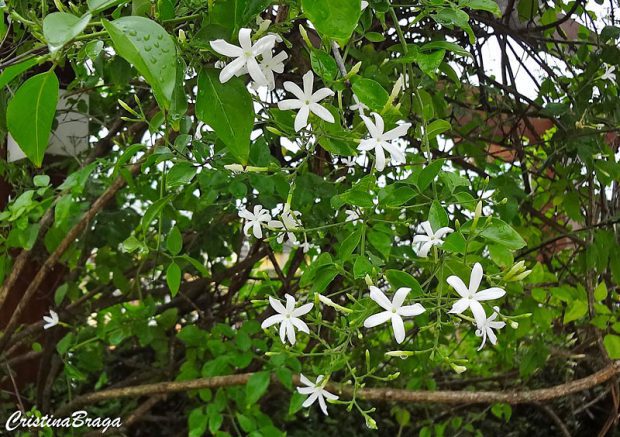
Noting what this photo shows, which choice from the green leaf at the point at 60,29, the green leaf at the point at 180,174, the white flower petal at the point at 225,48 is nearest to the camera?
the green leaf at the point at 60,29

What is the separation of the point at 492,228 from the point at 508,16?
646 millimetres

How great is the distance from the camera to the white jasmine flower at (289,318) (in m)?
0.54

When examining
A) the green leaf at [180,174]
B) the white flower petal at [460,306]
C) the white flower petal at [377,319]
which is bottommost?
the white flower petal at [377,319]

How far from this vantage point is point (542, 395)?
931mm

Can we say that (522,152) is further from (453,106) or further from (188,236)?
(188,236)

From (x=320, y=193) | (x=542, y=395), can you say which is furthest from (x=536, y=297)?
(x=320, y=193)

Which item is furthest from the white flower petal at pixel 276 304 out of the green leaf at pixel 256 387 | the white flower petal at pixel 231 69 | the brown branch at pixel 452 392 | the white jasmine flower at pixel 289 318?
the green leaf at pixel 256 387

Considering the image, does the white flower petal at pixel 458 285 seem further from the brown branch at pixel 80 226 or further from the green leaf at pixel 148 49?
the brown branch at pixel 80 226

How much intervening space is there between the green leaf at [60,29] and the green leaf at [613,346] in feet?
2.94

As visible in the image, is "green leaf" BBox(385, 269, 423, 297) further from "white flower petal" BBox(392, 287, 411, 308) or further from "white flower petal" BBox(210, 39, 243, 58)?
"white flower petal" BBox(210, 39, 243, 58)

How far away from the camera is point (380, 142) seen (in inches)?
18.4

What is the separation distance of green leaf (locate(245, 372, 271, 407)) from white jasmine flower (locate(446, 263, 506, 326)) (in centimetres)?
58

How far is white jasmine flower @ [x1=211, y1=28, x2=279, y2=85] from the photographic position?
393 millimetres

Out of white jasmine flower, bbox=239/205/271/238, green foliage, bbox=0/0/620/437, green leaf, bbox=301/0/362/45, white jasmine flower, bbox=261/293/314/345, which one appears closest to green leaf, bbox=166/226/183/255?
green foliage, bbox=0/0/620/437
